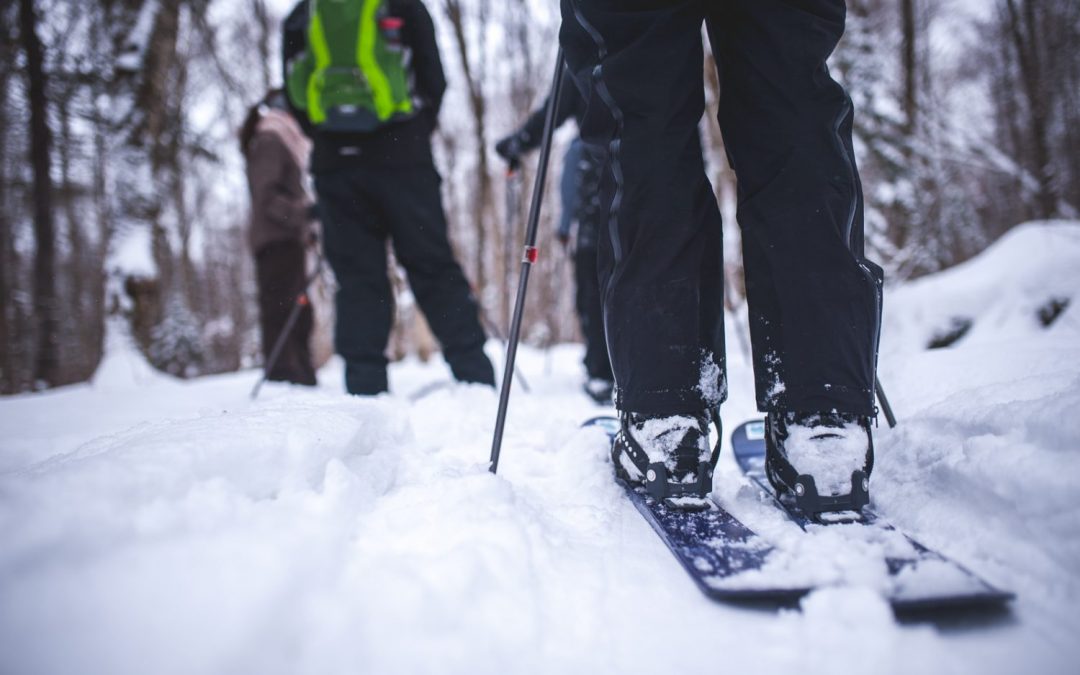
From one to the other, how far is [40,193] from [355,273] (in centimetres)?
670

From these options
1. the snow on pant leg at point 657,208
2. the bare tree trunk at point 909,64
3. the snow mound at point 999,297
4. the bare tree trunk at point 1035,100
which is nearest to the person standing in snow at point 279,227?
the snow on pant leg at point 657,208

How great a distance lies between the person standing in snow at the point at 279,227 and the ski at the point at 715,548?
2980mm

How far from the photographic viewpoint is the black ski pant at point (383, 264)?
2223mm

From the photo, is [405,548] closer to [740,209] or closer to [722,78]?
[740,209]

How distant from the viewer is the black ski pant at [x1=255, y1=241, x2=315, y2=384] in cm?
330

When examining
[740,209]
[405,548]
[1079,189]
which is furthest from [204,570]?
[1079,189]

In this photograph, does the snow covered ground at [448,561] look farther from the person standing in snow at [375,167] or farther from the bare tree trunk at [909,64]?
the bare tree trunk at [909,64]

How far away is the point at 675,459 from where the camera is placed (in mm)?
976

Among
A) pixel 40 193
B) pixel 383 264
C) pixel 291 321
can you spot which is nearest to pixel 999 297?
pixel 383 264

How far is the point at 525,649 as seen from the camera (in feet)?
1.83

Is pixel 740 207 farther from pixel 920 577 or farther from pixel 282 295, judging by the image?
pixel 282 295

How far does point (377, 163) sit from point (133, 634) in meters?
2.06

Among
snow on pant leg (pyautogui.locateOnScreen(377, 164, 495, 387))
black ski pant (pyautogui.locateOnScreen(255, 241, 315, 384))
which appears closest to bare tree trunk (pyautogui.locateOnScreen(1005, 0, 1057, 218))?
snow on pant leg (pyautogui.locateOnScreen(377, 164, 495, 387))

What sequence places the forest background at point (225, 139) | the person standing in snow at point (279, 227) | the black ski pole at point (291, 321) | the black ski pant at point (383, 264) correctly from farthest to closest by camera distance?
the forest background at point (225, 139), the person standing in snow at point (279, 227), the black ski pole at point (291, 321), the black ski pant at point (383, 264)
